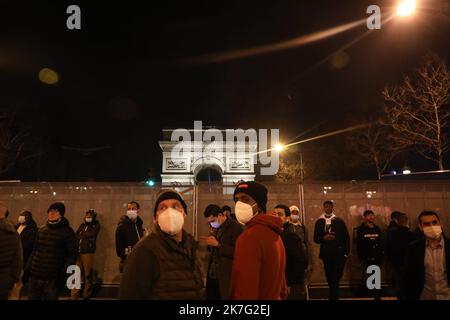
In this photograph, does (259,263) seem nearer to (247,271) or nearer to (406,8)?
(247,271)

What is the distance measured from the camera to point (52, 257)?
228 inches

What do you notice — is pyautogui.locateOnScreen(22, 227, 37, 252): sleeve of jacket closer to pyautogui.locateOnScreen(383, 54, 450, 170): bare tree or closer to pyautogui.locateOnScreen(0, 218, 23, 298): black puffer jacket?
pyautogui.locateOnScreen(0, 218, 23, 298): black puffer jacket

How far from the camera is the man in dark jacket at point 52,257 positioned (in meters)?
5.72

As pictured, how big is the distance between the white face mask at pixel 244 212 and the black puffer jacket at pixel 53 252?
3742mm

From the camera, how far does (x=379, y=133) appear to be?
102 feet

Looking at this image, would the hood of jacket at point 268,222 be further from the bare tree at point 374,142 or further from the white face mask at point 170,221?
the bare tree at point 374,142

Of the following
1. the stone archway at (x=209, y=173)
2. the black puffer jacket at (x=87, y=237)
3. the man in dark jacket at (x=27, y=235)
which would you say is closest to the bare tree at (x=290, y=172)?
the stone archway at (x=209, y=173)

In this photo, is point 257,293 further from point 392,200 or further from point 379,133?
point 379,133

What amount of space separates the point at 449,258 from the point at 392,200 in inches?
222

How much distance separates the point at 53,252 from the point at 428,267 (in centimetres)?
544

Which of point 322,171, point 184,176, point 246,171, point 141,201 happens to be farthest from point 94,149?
point 141,201

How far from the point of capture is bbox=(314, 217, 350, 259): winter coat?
7602mm

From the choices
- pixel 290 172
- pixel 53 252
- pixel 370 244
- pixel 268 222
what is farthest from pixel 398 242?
pixel 290 172
